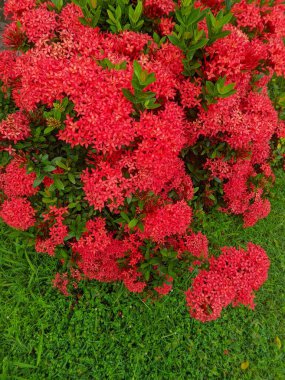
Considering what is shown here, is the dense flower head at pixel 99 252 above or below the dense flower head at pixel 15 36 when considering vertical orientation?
below

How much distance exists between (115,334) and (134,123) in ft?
6.76

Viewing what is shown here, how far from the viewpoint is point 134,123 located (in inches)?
81.0

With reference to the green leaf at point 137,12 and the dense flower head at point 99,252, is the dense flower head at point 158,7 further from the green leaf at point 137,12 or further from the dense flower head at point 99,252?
the dense flower head at point 99,252

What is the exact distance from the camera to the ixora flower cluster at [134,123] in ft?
6.76

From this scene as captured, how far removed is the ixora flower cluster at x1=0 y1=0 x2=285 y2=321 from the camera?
6.76ft

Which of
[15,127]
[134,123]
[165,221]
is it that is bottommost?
[165,221]

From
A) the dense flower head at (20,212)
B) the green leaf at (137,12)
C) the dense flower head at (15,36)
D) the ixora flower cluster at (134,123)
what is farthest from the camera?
the dense flower head at (20,212)

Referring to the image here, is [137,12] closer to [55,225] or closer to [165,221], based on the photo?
[165,221]

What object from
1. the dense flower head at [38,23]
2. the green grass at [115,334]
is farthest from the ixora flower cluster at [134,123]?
the green grass at [115,334]

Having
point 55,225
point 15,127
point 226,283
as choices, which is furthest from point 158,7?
point 226,283

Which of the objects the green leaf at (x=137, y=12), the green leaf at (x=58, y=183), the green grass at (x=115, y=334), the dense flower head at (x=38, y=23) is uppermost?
the green leaf at (x=137, y=12)

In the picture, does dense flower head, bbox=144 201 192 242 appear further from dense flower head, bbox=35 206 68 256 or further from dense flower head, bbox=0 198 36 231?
dense flower head, bbox=0 198 36 231

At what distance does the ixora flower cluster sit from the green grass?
1.34ft

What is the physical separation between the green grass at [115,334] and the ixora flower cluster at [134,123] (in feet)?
1.34
